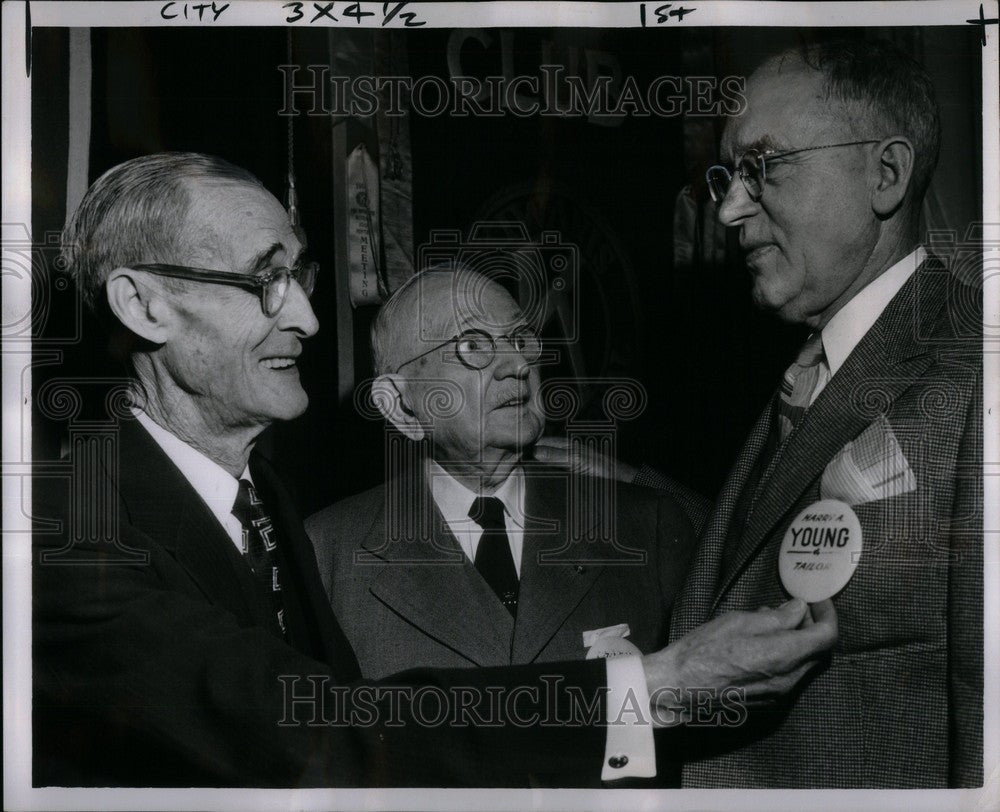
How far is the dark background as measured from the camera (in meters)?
2.83

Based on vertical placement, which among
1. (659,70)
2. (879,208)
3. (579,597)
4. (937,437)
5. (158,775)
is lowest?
(158,775)

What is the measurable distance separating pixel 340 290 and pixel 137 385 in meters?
0.55

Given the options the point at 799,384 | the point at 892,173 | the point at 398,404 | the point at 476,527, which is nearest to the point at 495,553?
the point at 476,527

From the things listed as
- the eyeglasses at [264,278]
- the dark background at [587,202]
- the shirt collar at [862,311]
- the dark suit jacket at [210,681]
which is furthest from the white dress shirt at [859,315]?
the eyeglasses at [264,278]

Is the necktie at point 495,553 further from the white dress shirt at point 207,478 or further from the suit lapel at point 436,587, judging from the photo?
the white dress shirt at point 207,478

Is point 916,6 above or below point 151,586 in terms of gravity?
above

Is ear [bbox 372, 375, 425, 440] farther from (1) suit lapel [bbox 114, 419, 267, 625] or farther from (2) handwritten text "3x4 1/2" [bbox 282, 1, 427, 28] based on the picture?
(2) handwritten text "3x4 1/2" [bbox 282, 1, 427, 28]

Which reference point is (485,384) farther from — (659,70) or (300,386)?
(659,70)

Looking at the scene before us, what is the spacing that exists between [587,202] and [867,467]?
937mm

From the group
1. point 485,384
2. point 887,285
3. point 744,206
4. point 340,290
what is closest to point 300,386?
point 340,290

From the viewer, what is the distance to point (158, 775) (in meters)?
2.82

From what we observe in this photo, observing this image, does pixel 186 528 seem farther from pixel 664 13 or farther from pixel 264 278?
pixel 664 13

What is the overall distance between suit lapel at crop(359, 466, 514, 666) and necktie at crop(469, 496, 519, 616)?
21 millimetres

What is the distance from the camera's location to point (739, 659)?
8.94ft
